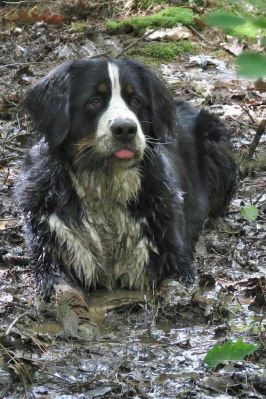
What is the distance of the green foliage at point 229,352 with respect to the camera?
2.96 m

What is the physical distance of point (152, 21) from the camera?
10805 millimetres

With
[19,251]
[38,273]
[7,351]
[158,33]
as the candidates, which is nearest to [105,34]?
[158,33]

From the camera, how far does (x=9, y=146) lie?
23.6 feet

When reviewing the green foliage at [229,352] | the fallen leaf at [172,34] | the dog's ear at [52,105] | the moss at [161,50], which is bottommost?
the moss at [161,50]

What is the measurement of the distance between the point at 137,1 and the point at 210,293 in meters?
8.12

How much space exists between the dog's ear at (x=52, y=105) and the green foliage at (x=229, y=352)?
1802 mm

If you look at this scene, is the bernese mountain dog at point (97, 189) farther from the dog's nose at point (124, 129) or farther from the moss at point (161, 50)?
the moss at point (161, 50)

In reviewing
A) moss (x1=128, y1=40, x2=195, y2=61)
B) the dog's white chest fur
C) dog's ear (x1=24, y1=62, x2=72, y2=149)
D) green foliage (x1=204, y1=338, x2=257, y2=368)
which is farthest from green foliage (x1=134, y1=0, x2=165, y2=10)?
green foliage (x1=204, y1=338, x2=257, y2=368)

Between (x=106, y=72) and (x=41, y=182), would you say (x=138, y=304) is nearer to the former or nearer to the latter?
(x=41, y=182)

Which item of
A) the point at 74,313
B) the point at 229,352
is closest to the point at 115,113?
the point at 74,313

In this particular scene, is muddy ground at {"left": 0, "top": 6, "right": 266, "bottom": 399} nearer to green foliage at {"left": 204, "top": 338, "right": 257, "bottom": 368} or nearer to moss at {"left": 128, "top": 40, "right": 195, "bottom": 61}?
green foliage at {"left": 204, "top": 338, "right": 257, "bottom": 368}

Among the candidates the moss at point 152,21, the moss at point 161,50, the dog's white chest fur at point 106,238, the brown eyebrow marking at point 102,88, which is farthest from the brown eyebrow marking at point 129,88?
the moss at point 152,21

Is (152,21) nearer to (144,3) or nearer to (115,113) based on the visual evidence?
(144,3)

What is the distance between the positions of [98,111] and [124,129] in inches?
10.8
